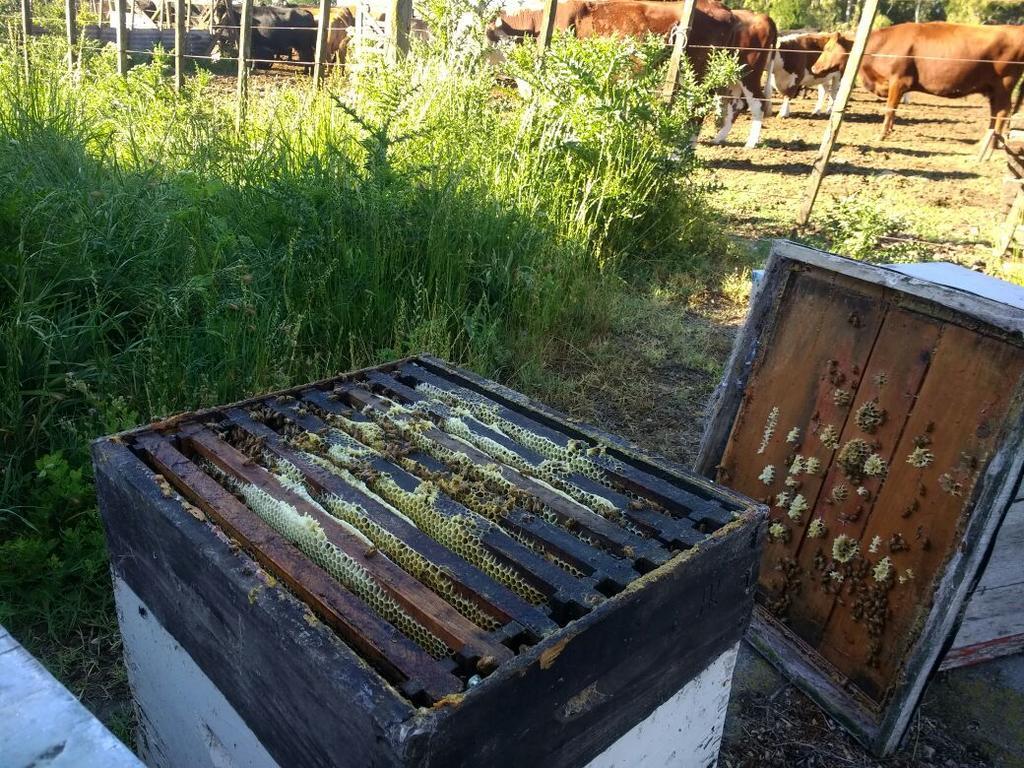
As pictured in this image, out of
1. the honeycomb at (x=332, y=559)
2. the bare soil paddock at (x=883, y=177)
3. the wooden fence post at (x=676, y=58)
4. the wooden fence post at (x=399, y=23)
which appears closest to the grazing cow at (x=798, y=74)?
the bare soil paddock at (x=883, y=177)

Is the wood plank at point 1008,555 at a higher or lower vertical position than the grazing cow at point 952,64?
lower

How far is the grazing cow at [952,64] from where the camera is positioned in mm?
12820

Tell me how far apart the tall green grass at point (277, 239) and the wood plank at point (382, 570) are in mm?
1072

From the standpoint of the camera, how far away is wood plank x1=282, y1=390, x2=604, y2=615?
4.32 ft

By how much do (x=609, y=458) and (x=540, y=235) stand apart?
9.67 feet

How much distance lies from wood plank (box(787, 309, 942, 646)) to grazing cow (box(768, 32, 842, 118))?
12.2 m

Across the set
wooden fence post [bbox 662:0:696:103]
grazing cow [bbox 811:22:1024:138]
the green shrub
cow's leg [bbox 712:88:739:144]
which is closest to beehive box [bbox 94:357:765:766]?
the green shrub

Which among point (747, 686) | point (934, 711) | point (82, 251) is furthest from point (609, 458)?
point (82, 251)

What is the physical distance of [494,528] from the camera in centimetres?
153

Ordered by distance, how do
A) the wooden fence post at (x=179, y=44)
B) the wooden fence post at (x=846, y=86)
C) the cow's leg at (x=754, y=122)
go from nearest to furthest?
the wooden fence post at (x=846, y=86)
the wooden fence post at (x=179, y=44)
the cow's leg at (x=754, y=122)

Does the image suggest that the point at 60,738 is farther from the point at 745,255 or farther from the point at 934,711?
the point at 745,255

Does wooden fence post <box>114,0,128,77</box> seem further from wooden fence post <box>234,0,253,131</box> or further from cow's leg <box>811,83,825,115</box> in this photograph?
cow's leg <box>811,83,825,115</box>

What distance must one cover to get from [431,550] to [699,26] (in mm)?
12325

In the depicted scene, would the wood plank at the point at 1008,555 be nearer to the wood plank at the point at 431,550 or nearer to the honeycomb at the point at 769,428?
the honeycomb at the point at 769,428
